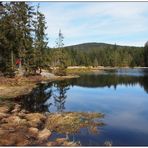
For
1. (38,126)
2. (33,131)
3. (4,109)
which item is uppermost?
(4,109)

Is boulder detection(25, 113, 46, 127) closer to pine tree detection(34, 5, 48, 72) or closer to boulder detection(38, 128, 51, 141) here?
boulder detection(38, 128, 51, 141)

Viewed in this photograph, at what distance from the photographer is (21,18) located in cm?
6059

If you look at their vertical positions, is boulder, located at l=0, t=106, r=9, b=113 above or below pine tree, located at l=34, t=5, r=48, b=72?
below

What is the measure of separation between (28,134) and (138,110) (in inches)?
564

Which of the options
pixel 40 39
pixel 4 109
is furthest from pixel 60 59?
pixel 4 109

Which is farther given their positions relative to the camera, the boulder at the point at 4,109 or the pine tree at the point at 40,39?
the pine tree at the point at 40,39

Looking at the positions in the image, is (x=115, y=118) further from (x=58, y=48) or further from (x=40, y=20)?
(x=58, y=48)

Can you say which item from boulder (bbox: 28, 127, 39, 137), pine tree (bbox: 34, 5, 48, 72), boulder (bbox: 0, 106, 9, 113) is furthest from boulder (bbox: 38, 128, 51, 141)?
pine tree (bbox: 34, 5, 48, 72)

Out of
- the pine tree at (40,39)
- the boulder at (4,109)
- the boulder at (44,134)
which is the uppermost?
the pine tree at (40,39)

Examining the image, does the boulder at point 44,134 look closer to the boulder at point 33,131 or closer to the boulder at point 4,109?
the boulder at point 33,131

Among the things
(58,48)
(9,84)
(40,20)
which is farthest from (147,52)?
(9,84)

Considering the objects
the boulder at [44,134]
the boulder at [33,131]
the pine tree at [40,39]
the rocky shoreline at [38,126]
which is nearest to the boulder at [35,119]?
the rocky shoreline at [38,126]

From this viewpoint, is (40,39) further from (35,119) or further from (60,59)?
(35,119)

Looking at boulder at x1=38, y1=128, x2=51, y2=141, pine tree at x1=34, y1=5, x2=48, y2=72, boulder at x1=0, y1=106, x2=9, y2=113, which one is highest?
pine tree at x1=34, y1=5, x2=48, y2=72
